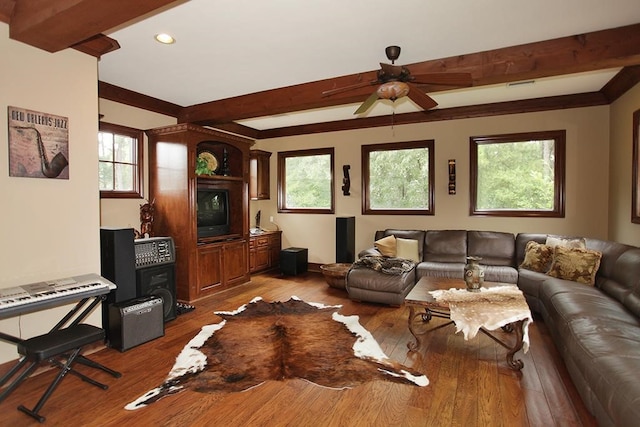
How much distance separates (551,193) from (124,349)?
576 cm

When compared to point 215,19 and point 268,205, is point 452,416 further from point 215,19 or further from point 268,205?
point 268,205

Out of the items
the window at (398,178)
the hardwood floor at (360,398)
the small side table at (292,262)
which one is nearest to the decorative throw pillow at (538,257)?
the hardwood floor at (360,398)

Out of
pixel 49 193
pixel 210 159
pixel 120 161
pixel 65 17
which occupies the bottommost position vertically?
pixel 49 193

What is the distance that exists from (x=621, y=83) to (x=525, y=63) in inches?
76.3

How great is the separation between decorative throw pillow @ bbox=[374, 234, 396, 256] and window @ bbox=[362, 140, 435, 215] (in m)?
0.73

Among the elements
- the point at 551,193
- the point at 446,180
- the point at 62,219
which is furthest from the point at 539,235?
the point at 62,219

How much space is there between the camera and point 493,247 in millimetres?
4883

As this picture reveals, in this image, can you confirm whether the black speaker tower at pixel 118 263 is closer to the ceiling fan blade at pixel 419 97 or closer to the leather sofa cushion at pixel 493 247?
the ceiling fan blade at pixel 419 97

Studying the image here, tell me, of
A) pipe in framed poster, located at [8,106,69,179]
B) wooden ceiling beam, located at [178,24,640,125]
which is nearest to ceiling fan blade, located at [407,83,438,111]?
wooden ceiling beam, located at [178,24,640,125]

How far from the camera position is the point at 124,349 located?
10.1 feet

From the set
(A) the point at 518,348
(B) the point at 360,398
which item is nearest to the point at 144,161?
(B) the point at 360,398

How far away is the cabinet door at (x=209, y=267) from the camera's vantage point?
4715 millimetres

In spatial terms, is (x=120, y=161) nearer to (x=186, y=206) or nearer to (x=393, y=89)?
(x=186, y=206)

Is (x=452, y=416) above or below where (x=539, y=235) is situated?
below
